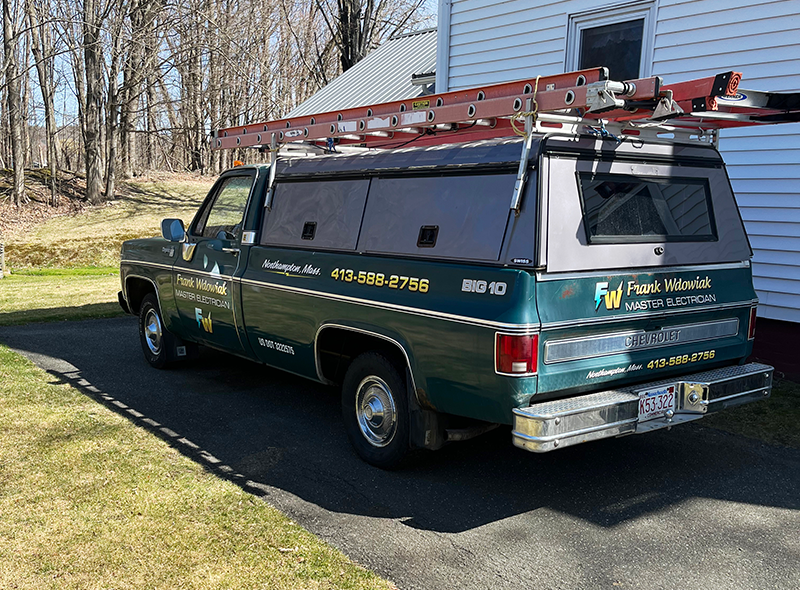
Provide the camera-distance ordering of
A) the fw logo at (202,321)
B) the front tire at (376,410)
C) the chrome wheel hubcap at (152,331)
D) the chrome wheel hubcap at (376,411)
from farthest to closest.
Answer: the chrome wheel hubcap at (152,331), the fw logo at (202,321), the chrome wheel hubcap at (376,411), the front tire at (376,410)

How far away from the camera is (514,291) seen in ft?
13.2

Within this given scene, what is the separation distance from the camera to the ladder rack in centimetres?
395

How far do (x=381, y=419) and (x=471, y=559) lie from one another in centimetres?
139

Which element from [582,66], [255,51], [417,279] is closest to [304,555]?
[417,279]

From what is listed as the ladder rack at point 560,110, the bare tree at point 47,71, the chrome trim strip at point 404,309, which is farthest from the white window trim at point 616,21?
the bare tree at point 47,71

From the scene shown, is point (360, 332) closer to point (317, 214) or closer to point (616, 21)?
point (317, 214)

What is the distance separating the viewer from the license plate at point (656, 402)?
4293 mm

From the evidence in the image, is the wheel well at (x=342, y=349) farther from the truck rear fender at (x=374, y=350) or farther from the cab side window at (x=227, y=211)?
the cab side window at (x=227, y=211)

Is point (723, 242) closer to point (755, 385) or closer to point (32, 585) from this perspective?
point (755, 385)

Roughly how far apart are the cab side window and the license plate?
3.70m

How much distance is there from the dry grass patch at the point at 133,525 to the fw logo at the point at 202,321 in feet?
4.21

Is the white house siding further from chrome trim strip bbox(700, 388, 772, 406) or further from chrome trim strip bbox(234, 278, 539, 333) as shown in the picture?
chrome trim strip bbox(234, 278, 539, 333)

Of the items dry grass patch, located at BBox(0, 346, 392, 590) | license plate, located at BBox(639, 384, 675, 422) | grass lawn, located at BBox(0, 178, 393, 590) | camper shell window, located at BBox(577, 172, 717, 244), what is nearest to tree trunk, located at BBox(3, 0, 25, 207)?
grass lawn, located at BBox(0, 178, 393, 590)

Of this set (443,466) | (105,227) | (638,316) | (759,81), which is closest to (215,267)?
(443,466)
